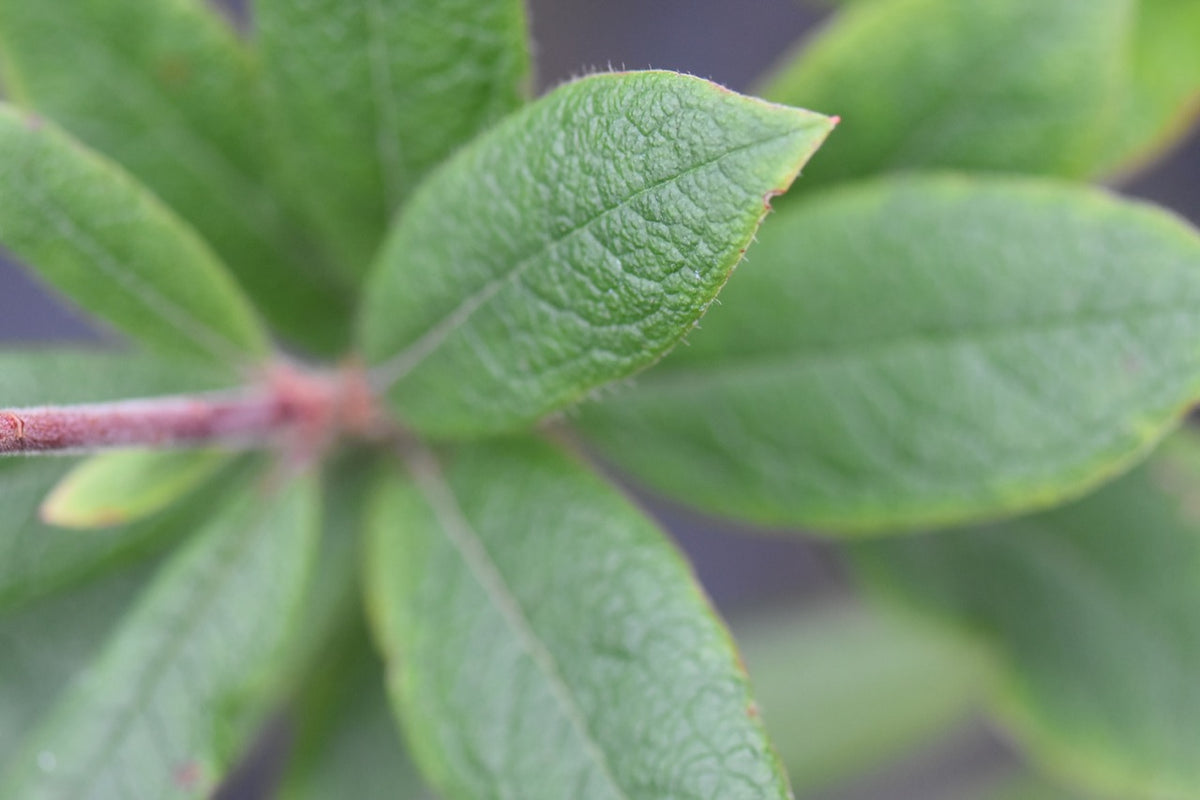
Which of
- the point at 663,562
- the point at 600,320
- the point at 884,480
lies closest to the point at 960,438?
the point at 884,480

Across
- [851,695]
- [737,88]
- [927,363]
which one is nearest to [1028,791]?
[851,695]

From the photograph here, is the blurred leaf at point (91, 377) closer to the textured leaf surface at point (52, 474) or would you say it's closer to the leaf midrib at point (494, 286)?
the textured leaf surface at point (52, 474)

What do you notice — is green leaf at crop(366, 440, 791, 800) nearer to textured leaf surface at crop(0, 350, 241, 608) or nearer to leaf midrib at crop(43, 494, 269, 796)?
leaf midrib at crop(43, 494, 269, 796)

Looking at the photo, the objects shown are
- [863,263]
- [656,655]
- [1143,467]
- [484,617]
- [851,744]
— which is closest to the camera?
[656,655]

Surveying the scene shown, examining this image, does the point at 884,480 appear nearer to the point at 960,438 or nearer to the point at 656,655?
the point at 960,438

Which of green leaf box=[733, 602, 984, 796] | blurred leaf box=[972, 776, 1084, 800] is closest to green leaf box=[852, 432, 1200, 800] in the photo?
green leaf box=[733, 602, 984, 796]

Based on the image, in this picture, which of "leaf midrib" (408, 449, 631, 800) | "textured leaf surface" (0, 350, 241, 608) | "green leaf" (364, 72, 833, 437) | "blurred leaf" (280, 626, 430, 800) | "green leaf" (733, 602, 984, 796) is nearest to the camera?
"green leaf" (364, 72, 833, 437)
